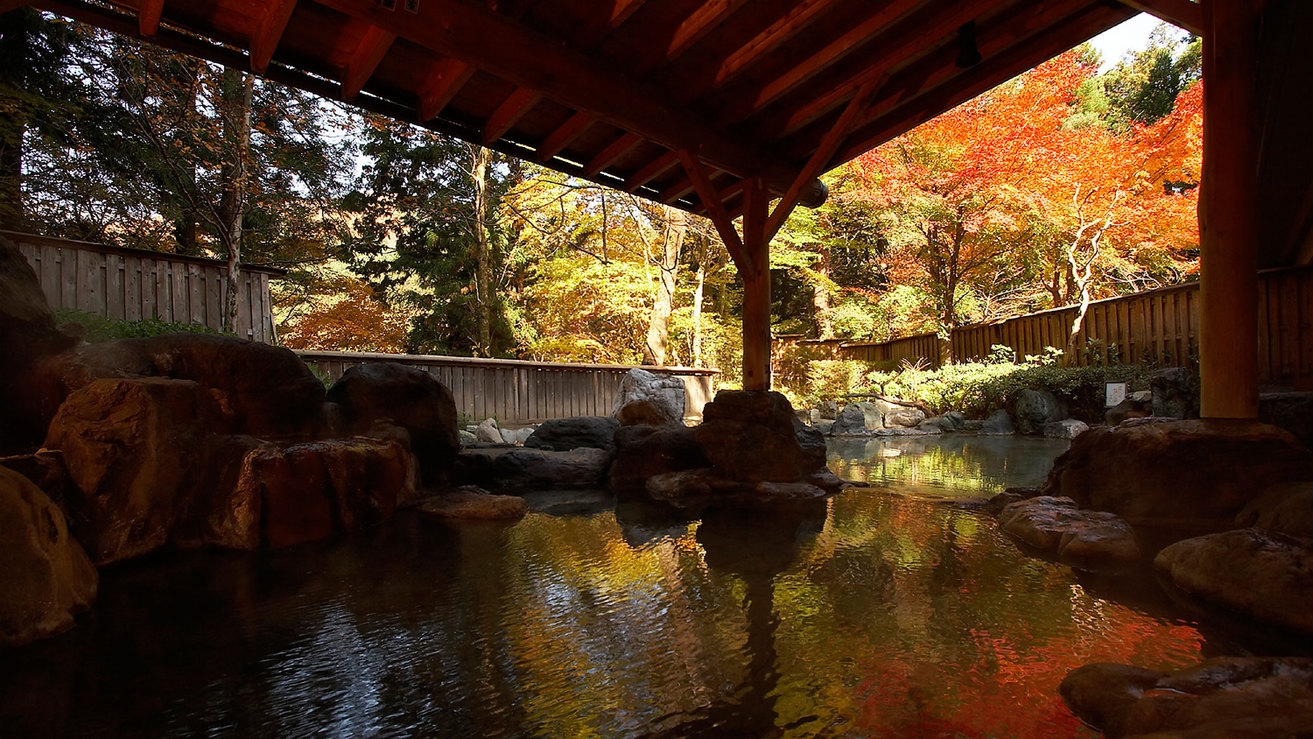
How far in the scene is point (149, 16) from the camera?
3287 mm

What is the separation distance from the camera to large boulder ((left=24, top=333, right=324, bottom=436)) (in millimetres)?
4379

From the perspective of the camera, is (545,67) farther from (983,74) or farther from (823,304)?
(823,304)

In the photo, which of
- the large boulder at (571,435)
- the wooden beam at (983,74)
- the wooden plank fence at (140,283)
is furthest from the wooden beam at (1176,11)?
the wooden plank fence at (140,283)

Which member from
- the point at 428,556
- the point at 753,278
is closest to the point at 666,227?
the point at 753,278

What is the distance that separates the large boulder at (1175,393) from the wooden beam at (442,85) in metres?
9.24

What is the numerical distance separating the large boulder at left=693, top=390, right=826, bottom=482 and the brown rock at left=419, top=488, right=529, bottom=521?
6.77 feet

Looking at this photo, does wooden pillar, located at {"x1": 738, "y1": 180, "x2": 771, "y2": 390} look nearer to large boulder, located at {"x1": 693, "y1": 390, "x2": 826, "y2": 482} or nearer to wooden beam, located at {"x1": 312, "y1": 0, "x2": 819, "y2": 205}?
large boulder, located at {"x1": 693, "y1": 390, "x2": 826, "y2": 482}

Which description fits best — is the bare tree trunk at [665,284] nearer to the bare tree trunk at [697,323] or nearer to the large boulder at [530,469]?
the bare tree trunk at [697,323]

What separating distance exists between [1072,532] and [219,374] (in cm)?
645

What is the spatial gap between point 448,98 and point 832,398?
1301cm

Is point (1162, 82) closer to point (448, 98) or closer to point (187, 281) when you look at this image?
point (448, 98)

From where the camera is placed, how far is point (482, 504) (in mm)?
5379

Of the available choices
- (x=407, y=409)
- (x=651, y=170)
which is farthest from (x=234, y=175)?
(x=651, y=170)

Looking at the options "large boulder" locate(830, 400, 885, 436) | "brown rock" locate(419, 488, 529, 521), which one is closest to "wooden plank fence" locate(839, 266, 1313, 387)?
"large boulder" locate(830, 400, 885, 436)
